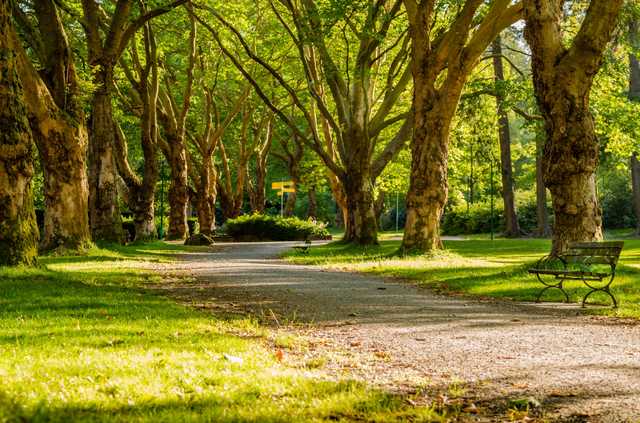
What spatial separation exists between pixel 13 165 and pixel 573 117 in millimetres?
10889

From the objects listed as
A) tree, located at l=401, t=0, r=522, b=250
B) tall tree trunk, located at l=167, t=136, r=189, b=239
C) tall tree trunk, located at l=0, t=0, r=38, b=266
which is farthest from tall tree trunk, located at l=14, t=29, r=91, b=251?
tall tree trunk, located at l=167, t=136, r=189, b=239

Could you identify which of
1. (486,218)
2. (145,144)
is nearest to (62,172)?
(145,144)

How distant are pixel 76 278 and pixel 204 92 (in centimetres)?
2266

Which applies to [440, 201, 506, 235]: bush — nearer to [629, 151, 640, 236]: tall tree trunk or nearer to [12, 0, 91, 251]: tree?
[629, 151, 640, 236]: tall tree trunk

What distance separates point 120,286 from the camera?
11031mm

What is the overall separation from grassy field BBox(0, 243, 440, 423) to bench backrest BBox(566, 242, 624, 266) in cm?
534

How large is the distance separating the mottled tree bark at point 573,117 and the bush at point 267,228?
81.0 feet

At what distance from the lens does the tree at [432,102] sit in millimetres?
16766

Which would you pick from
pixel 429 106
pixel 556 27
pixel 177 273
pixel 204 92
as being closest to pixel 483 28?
pixel 429 106

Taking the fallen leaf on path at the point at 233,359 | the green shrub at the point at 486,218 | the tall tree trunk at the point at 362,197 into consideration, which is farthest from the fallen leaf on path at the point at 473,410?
the green shrub at the point at 486,218

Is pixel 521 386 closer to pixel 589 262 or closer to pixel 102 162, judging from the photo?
pixel 589 262

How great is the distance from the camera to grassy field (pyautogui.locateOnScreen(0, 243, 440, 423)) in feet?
12.2

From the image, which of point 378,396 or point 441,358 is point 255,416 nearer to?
point 378,396

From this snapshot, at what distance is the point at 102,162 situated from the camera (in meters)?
19.3
